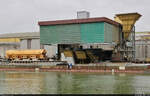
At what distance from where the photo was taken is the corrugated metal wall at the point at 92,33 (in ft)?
288

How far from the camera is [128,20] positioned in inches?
3937

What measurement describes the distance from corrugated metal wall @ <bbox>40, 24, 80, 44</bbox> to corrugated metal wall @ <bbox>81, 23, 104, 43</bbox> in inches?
75.1

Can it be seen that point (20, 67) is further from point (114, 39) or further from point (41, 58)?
point (114, 39)

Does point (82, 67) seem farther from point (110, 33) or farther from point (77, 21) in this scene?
point (110, 33)

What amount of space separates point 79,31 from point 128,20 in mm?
19649

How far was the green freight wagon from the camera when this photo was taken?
88.2 meters

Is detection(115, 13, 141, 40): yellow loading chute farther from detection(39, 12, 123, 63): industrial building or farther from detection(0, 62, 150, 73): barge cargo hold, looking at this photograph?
detection(0, 62, 150, 73): barge cargo hold

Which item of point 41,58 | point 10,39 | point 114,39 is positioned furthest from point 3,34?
point 114,39

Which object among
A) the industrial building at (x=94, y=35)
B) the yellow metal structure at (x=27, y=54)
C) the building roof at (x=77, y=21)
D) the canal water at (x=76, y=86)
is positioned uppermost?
the building roof at (x=77, y=21)

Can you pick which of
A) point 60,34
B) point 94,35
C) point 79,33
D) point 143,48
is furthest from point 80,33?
point 143,48

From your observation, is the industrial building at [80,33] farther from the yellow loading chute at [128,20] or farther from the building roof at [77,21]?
the yellow loading chute at [128,20]

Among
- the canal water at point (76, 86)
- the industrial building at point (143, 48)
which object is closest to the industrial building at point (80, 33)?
the industrial building at point (143, 48)

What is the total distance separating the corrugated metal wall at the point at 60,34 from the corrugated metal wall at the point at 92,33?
1907 mm

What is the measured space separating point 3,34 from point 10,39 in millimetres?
14663
